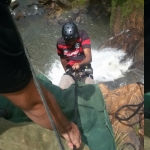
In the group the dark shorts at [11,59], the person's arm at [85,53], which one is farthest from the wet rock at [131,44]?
the dark shorts at [11,59]

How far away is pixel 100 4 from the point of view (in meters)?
4.96

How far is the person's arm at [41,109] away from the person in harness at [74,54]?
1168mm

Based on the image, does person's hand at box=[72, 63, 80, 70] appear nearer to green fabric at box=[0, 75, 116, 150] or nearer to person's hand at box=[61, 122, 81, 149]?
green fabric at box=[0, 75, 116, 150]

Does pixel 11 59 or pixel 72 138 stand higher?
pixel 11 59

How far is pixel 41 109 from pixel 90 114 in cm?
66

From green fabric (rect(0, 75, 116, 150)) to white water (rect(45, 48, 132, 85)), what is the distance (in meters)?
1.69

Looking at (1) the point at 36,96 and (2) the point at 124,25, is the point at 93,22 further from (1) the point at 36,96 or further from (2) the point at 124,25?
(1) the point at 36,96

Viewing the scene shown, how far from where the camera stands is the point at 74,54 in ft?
8.87

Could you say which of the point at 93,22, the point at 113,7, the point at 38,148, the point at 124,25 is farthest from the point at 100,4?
the point at 38,148

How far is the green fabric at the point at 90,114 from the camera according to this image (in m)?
1.70

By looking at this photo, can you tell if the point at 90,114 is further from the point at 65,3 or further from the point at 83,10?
the point at 65,3

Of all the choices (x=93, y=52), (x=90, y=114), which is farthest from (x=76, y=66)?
(x=93, y=52)

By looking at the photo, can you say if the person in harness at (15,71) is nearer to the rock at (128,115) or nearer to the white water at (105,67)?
the rock at (128,115)

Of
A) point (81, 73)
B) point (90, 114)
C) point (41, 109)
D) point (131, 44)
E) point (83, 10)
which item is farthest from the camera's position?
point (83, 10)
